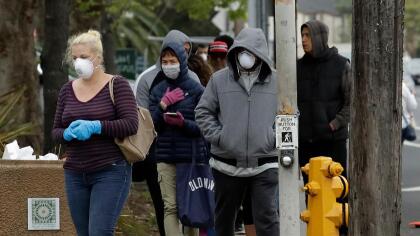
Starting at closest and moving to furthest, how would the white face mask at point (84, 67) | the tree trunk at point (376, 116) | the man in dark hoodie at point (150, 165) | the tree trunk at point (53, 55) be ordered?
the tree trunk at point (376, 116) → the white face mask at point (84, 67) → the man in dark hoodie at point (150, 165) → the tree trunk at point (53, 55)

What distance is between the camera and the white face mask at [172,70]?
9812 millimetres

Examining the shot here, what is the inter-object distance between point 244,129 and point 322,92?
1.58 metres

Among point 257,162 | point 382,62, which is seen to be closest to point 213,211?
point 257,162

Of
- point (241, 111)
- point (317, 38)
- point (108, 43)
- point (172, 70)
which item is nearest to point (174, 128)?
point (172, 70)

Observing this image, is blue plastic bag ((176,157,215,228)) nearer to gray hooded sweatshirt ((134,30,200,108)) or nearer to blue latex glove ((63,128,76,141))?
gray hooded sweatshirt ((134,30,200,108))

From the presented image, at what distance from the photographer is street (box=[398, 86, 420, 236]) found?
12689 mm

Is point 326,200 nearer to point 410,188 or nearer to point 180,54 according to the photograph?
point 180,54

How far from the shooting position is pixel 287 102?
7.94 m

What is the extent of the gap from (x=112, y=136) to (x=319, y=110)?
108 inches

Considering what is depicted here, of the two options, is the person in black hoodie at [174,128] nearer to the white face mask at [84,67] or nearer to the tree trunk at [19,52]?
the white face mask at [84,67]

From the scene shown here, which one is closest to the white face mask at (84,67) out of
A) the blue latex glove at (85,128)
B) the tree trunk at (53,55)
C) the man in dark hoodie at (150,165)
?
the blue latex glove at (85,128)

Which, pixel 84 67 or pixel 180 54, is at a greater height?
pixel 180 54

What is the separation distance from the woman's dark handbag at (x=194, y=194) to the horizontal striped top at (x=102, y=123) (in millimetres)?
1913

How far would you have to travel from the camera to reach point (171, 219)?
9.94 meters
